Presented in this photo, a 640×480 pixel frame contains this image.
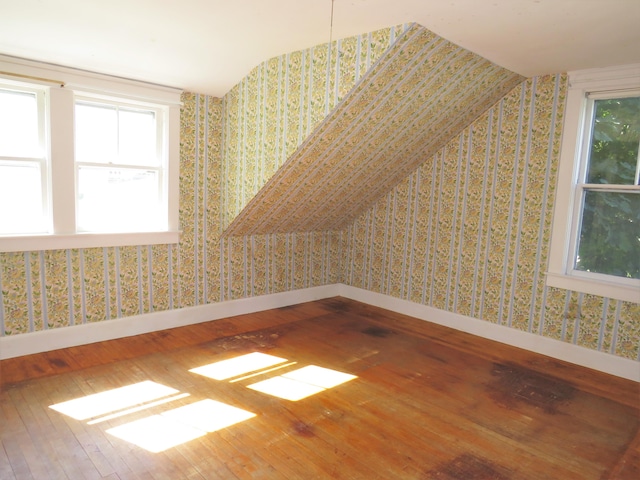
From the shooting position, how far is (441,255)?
421 cm

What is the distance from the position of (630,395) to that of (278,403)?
2301 millimetres

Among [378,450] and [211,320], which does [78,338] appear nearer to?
[211,320]

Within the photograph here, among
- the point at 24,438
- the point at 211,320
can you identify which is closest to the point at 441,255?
the point at 211,320

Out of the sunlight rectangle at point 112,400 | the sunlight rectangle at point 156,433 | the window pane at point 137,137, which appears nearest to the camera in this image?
the sunlight rectangle at point 156,433

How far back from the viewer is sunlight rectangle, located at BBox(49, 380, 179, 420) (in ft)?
8.14

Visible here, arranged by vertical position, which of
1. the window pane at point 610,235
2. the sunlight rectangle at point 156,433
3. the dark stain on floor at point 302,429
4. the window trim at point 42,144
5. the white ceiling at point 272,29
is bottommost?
the sunlight rectangle at point 156,433

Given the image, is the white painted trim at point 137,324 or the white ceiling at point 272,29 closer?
the white ceiling at point 272,29

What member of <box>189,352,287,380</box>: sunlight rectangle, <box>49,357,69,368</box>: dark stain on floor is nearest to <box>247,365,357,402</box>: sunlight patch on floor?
<box>189,352,287,380</box>: sunlight rectangle

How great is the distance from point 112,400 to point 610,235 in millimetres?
3580

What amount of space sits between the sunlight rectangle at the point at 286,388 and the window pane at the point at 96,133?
207 centimetres

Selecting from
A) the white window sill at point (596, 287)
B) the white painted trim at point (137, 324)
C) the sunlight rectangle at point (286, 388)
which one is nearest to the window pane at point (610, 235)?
the white window sill at point (596, 287)

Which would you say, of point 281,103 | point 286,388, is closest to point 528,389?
point 286,388

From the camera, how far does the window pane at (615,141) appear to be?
3156 millimetres

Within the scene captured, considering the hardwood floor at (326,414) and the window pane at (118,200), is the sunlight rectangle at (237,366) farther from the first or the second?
the window pane at (118,200)
